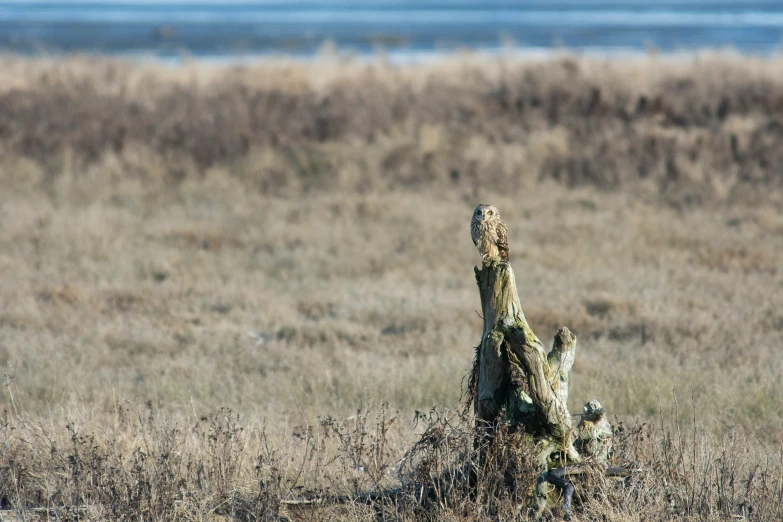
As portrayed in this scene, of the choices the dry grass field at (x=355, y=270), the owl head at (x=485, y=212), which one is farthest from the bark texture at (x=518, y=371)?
the dry grass field at (x=355, y=270)

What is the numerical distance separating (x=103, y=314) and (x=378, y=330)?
8.90 ft

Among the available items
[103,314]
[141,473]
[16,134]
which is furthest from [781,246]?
[16,134]

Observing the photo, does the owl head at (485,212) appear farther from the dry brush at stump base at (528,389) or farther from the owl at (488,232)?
the dry brush at stump base at (528,389)

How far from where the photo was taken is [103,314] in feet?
26.6

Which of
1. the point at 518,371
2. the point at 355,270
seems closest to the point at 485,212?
the point at 518,371

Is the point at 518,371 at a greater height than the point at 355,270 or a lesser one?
greater

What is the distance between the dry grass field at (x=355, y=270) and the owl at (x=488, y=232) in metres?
1.06

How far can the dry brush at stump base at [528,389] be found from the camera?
362 cm

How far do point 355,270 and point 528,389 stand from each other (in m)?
6.22

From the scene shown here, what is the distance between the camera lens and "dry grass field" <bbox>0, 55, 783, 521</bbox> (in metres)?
4.17

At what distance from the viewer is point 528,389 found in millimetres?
3688

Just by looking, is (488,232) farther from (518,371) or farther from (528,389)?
(528,389)

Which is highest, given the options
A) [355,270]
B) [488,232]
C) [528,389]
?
[488,232]

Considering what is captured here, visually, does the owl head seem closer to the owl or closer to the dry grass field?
the owl
